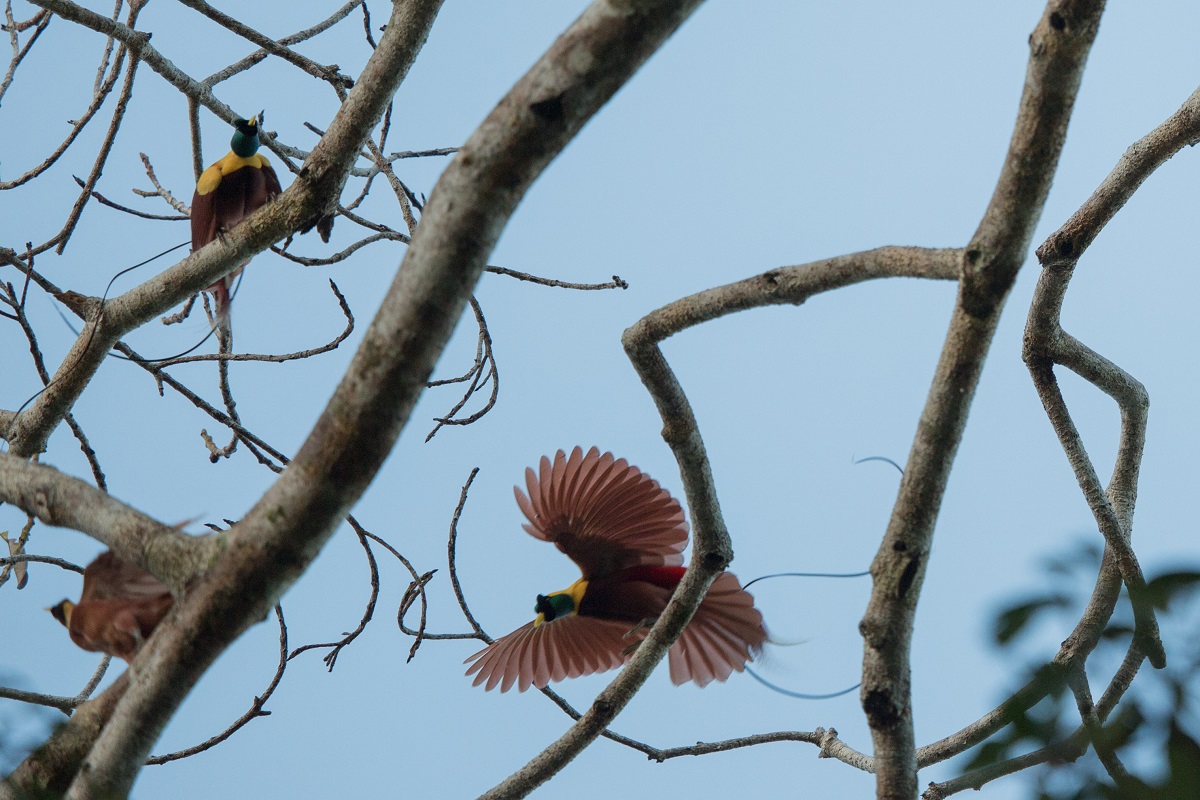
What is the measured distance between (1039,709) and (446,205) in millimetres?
668

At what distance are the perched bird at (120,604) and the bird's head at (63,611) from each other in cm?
9

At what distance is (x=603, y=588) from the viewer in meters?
2.65

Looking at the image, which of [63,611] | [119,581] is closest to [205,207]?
[63,611]

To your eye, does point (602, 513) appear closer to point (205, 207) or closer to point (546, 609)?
point (546, 609)

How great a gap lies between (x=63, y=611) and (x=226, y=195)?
1459 millimetres

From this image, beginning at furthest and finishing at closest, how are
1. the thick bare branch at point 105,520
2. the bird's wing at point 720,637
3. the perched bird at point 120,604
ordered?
1. the bird's wing at point 720,637
2. the perched bird at point 120,604
3. the thick bare branch at point 105,520

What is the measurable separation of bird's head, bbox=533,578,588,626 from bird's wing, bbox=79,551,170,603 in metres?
1.18

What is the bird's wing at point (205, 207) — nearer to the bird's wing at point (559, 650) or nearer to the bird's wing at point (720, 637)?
the bird's wing at point (559, 650)

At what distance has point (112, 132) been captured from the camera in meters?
2.43

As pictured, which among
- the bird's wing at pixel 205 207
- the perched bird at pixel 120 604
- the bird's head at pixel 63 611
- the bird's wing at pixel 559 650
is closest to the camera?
the perched bird at pixel 120 604

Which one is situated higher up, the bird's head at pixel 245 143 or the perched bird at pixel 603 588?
the bird's head at pixel 245 143

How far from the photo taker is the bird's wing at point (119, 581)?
1.54 metres

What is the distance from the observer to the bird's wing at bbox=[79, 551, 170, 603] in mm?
1545

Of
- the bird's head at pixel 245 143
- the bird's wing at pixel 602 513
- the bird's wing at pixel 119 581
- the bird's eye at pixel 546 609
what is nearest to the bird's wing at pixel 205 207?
the bird's head at pixel 245 143
